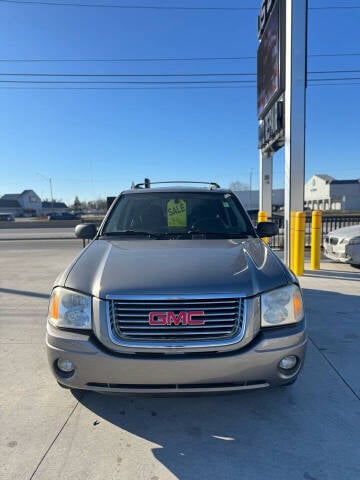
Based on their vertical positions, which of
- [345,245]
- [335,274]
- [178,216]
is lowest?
[335,274]

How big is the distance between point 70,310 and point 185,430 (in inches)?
45.9

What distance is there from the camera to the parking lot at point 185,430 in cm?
212

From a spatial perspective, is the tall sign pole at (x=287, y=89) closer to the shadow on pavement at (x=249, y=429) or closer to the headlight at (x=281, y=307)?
the shadow on pavement at (x=249, y=429)

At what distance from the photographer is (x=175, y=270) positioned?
2.48 m

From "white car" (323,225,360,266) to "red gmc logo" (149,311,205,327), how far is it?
6.47 m

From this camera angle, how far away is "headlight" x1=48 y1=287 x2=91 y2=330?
7.71 feet

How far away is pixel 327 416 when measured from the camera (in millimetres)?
2611

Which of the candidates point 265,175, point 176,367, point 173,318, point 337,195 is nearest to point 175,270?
point 173,318

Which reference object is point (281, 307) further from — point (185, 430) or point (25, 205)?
point (25, 205)

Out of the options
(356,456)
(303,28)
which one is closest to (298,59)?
(303,28)

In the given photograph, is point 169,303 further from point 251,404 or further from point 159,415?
point 251,404

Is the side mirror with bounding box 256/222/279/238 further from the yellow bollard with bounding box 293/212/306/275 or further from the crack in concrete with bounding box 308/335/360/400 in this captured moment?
the yellow bollard with bounding box 293/212/306/275

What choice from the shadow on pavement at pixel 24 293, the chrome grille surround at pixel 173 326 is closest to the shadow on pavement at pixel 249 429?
the chrome grille surround at pixel 173 326

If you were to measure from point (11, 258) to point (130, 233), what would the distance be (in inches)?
354
